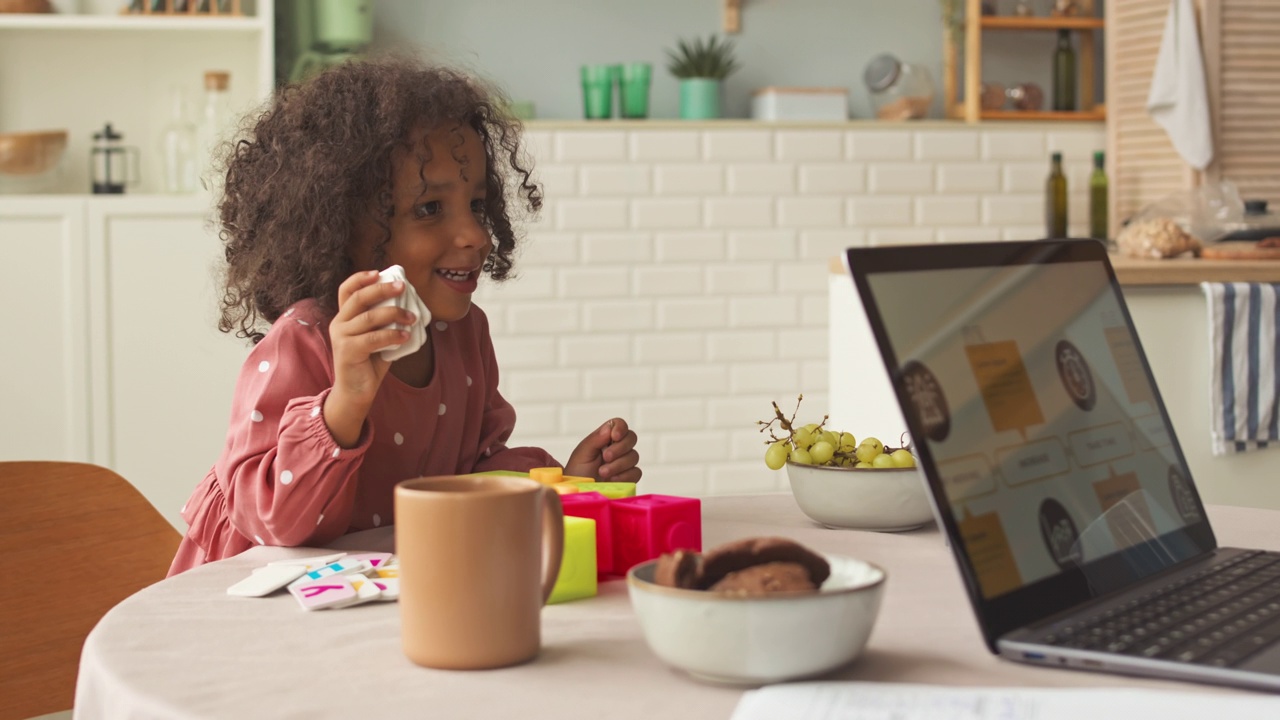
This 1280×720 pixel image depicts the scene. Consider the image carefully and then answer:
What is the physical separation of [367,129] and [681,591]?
973mm

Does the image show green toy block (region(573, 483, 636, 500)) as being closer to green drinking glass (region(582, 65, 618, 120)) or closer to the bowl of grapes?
the bowl of grapes

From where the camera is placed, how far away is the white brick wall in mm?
3529

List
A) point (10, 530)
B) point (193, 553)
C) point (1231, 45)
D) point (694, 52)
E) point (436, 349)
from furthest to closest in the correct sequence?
1. point (694, 52)
2. point (1231, 45)
3. point (436, 349)
4. point (193, 553)
5. point (10, 530)

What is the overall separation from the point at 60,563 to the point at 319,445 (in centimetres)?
30

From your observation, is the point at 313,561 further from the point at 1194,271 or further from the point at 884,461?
the point at 1194,271

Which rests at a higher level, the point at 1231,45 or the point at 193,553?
the point at 1231,45

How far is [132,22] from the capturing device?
3.31 meters

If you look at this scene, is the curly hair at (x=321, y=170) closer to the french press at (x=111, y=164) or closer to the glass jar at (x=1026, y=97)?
the french press at (x=111, y=164)

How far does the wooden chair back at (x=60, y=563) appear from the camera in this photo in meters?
1.19

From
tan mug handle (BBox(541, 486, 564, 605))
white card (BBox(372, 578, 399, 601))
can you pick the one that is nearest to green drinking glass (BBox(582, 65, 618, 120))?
white card (BBox(372, 578, 399, 601))

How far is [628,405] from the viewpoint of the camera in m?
3.59

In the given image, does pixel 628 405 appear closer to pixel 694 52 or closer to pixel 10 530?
pixel 694 52

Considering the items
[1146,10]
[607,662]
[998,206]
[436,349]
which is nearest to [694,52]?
[998,206]

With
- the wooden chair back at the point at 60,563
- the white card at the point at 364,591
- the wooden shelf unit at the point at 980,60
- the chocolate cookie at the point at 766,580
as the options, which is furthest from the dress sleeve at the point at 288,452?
the wooden shelf unit at the point at 980,60
